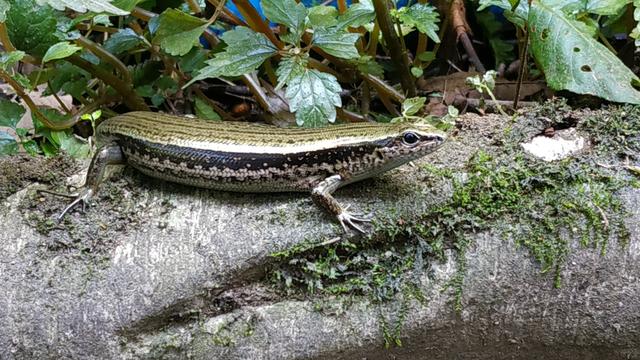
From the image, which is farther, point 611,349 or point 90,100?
point 90,100

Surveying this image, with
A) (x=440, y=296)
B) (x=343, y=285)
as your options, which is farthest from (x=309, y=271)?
(x=440, y=296)

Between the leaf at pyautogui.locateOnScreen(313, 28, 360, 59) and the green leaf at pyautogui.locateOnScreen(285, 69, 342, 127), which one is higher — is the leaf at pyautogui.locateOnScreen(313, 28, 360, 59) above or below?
above

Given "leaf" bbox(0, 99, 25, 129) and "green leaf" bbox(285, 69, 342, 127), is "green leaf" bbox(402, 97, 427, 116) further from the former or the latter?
"leaf" bbox(0, 99, 25, 129)

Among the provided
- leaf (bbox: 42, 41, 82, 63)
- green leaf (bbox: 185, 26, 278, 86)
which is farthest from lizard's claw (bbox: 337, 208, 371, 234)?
leaf (bbox: 42, 41, 82, 63)

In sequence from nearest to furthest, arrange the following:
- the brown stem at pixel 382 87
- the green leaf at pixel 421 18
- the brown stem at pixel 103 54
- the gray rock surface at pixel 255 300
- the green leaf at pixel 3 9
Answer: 1. the green leaf at pixel 3 9
2. the gray rock surface at pixel 255 300
3. the green leaf at pixel 421 18
4. the brown stem at pixel 103 54
5. the brown stem at pixel 382 87

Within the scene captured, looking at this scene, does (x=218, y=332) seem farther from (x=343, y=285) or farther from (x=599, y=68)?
(x=599, y=68)

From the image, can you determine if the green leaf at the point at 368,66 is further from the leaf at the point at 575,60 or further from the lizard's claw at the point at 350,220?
the lizard's claw at the point at 350,220

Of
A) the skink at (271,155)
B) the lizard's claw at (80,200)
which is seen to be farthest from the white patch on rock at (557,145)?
the lizard's claw at (80,200)
